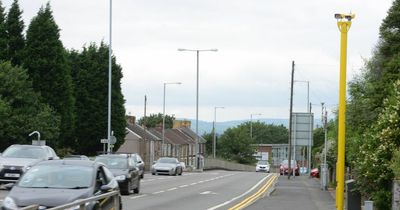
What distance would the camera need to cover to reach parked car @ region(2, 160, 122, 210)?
12531 mm

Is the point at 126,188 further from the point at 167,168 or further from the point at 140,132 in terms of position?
the point at 140,132

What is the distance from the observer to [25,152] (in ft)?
93.6

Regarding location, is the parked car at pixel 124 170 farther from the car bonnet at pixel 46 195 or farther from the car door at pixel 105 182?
the car bonnet at pixel 46 195

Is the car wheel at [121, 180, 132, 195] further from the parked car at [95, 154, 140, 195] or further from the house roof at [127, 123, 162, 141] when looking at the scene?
the house roof at [127, 123, 162, 141]

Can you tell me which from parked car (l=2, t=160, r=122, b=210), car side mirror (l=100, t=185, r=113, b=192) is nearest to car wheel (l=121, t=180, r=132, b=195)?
parked car (l=2, t=160, r=122, b=210)

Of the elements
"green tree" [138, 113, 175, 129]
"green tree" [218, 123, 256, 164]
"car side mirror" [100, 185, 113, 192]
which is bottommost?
"green tree" [218, 123, 256, 164]

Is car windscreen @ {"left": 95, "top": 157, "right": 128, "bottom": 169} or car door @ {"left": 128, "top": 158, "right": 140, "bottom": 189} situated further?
car windscreen @ {"left": 95, "top": 157, "right": 128, "bottom": 169}

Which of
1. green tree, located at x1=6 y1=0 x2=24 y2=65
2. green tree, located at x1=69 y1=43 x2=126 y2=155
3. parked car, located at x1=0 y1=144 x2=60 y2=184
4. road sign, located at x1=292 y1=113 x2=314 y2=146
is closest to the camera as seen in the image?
parked car, located at x1=0 y1=144 x2=60 y2=184

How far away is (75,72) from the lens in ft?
229

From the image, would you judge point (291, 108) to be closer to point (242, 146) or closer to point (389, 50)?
point (389, 50)

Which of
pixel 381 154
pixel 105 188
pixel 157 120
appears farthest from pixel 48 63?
pixel 157 120

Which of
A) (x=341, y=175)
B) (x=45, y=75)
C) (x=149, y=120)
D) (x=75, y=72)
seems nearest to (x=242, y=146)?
(x=149, y=120)

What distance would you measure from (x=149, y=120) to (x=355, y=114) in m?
141

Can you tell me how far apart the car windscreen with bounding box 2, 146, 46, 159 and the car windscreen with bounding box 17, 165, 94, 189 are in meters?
14.3
